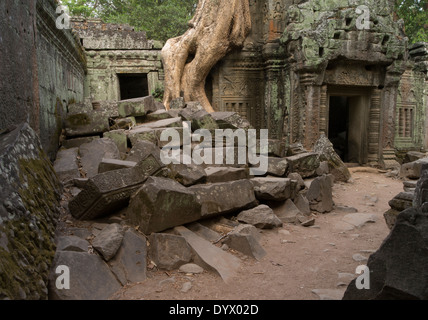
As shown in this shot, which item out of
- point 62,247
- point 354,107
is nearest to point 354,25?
point 354,107

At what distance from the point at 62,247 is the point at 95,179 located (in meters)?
0.73

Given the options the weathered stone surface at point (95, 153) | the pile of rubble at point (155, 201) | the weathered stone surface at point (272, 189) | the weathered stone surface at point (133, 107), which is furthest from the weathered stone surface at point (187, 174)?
the weathered stone surface at point (133, 107)

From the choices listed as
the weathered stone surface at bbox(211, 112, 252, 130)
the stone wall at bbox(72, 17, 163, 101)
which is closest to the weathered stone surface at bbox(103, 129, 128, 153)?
the weathered stone surface at bbox(211, 112, 252, 130)

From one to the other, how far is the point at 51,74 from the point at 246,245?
3.26m

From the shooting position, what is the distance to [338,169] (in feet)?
21.2

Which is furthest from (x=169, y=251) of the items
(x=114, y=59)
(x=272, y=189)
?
(x=114, y=59)

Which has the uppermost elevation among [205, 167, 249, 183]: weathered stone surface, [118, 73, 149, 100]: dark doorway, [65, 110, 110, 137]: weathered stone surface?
[118, 73, 149, 100]: dark doorway

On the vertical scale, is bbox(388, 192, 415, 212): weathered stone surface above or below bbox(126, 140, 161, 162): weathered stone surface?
below

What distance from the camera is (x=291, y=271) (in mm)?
2646

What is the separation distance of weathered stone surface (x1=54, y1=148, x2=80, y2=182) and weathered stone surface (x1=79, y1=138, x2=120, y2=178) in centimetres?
11

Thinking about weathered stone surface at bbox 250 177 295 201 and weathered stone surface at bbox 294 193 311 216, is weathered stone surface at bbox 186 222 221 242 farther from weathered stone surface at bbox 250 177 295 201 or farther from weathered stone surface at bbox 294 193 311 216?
weathered stone surface at bbox 294 193 311 216

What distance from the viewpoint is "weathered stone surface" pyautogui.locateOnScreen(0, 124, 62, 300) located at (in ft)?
5.01
